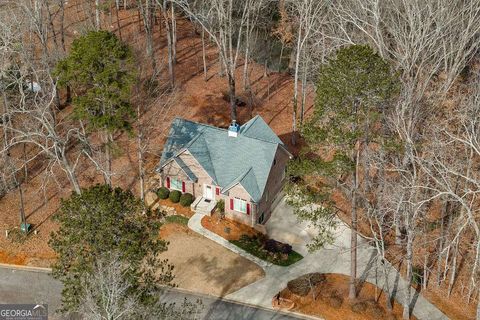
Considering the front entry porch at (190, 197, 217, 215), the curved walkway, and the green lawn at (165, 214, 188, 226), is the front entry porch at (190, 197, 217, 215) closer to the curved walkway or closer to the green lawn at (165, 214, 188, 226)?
the curved walkway

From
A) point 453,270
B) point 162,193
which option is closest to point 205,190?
point 162,193

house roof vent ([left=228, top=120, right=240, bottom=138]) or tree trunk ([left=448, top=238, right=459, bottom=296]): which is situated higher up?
house roof vent ([left=228, top=120, right=240, bottom=138])

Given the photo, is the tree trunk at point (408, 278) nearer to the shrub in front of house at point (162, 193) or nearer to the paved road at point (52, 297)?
the paved road at point (52, 297)

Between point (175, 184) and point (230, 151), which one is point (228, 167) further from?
point (175, 184)

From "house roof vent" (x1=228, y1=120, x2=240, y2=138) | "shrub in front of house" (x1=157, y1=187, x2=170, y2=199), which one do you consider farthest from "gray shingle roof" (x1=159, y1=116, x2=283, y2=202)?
"shrub in front of house" (x1=157, y1=187, x2=170, y2=199)

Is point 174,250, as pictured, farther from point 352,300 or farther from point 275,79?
point 275,79

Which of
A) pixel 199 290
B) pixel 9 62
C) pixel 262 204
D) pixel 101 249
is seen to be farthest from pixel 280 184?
pixel 9 62
